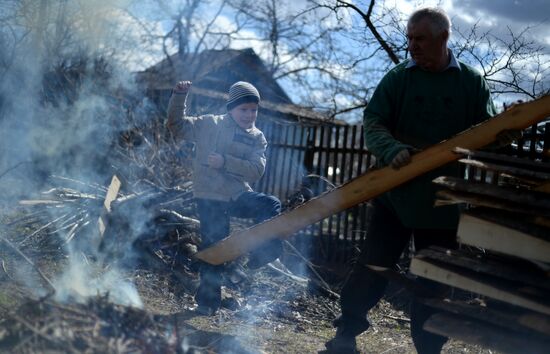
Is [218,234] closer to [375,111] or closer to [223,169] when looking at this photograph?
[223,169]

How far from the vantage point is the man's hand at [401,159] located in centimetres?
350

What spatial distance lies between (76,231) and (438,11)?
4243 mm

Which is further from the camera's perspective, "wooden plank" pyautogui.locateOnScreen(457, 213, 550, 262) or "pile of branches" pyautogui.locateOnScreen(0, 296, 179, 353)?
"wooden plank" pyautogui.locateOnScreen(457, 213, 550, 262)

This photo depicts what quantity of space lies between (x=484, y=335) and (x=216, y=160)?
2.52m

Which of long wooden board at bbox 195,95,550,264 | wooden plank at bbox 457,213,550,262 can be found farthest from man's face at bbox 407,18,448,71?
wooden plank at bbox 457,213,550,262

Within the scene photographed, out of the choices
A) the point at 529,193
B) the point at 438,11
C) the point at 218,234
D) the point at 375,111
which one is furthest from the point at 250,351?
the point at 438,11

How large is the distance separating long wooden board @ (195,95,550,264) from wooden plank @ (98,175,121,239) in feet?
6.66

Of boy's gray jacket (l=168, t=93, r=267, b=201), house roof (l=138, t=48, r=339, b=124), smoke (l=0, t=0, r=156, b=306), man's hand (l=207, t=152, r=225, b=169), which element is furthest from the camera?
house roof (l=138, t=48, r=339, b=124)

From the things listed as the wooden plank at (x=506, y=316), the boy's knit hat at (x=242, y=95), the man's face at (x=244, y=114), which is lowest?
the wooden plank at (x=506, y=316)

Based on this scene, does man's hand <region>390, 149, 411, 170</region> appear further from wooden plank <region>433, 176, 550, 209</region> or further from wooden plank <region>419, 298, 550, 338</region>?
wooden plank <region>419, 298, 550, 338</region>

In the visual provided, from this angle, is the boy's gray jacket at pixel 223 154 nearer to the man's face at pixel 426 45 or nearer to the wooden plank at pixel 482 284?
the man's face at pixel 426 45

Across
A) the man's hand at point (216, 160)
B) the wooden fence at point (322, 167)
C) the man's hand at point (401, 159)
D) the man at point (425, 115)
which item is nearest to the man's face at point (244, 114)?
the man's hand at point (216, 160)

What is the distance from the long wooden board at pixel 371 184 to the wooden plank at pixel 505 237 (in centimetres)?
47

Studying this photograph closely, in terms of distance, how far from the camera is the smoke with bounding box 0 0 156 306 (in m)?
8.23
